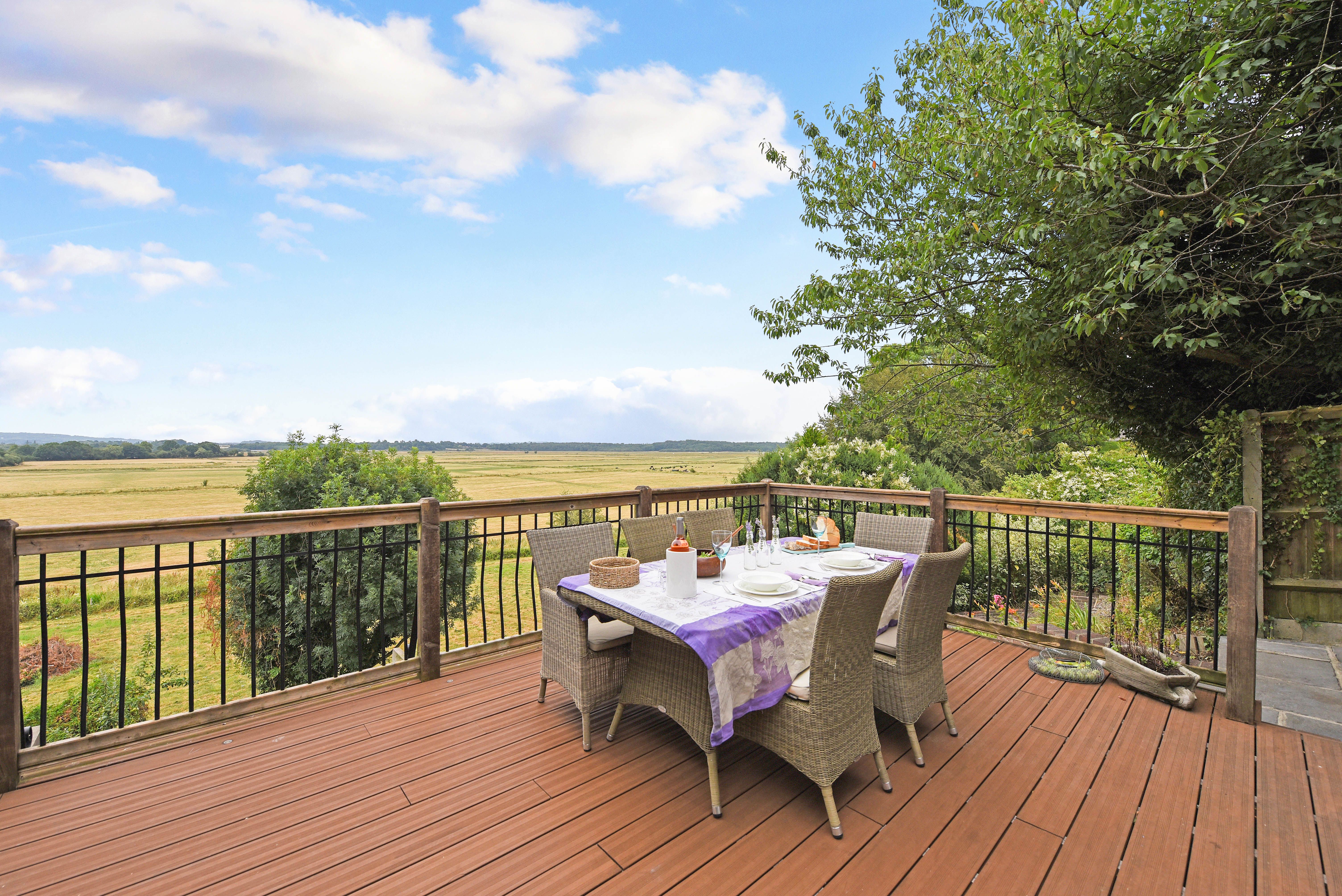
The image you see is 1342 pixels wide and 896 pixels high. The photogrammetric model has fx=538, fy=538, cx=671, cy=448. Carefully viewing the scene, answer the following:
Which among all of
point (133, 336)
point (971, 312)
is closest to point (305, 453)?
point (971, 312)

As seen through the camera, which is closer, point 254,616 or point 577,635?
point 577,635

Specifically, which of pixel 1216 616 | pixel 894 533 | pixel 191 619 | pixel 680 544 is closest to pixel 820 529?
pixel 894 533

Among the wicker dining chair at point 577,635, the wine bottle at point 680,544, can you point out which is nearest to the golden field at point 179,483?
the wicker dining chair at point 577,635

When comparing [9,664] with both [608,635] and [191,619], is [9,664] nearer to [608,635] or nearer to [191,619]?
[191,619]

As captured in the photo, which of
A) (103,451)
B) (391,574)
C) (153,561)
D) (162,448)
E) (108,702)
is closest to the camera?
(391,574)

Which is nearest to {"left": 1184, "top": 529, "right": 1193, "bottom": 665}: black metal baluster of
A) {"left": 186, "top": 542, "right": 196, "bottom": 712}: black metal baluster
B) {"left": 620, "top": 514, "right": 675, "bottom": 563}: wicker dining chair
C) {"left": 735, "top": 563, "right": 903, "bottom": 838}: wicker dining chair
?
{"left": 735, "top": 563, "right": 903, "bottom": 838}: wicker dining chair

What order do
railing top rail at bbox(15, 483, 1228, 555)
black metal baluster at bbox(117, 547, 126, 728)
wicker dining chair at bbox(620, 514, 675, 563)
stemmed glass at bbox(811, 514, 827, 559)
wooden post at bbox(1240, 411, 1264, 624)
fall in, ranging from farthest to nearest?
1. wooden post at bbox(1240, 411, 1264, 624)
2. wicker dining chair at bbox(620, 514, 675, 563)
3. stemmed glass at bbox(811, 514, 827, 559)
4. black metal baluster at bbox(117, 547, 126, 728)
5. railing top rail at bbox(15, 483, 1228, 555)

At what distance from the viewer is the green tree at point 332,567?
473 cm

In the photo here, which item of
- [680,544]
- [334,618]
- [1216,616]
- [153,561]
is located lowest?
[153,561]

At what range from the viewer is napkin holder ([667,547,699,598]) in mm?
2213

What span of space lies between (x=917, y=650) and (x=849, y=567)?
45 cm

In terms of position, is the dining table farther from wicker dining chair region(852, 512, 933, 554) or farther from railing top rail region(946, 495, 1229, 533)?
railing top rail region(946, 495, 1229, 533)

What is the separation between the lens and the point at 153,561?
581 inches

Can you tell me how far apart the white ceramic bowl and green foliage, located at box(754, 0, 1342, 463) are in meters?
2.82
